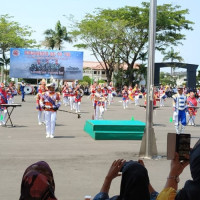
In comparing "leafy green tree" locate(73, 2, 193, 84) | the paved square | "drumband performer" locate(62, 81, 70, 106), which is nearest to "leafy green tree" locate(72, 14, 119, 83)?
"leafy green tree" locate(73, 2, 193, 84)

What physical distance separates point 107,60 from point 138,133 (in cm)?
4920

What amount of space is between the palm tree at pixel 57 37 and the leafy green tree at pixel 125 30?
836 centimetres

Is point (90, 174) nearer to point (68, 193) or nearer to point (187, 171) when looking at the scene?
point (68, 193)

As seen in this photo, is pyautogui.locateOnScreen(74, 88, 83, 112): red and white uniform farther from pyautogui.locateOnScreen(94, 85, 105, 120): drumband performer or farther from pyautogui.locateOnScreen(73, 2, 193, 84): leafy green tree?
pyautogui.locateOnScreen(73, 2, 193, 84): leafy green tree

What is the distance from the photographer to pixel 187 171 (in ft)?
32.0

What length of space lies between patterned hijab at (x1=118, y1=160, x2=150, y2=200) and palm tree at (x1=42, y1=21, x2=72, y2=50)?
66.9m

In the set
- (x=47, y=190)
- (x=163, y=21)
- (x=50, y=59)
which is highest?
(x=163, y=21)

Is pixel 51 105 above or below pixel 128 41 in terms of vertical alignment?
below

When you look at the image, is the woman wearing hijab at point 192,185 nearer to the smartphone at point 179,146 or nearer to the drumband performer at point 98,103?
the smartphone at point 179,146

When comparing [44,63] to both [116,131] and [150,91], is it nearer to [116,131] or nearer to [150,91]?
[116,131]

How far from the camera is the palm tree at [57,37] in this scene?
69.9 m

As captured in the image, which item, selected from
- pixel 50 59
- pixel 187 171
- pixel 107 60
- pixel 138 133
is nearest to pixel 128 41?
pixel 107 60

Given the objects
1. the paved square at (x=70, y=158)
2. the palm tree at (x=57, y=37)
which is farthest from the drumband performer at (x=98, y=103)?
the palm tree at (x=57, y=37)

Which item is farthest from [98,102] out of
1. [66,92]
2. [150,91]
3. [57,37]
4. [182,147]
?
[57,37]
